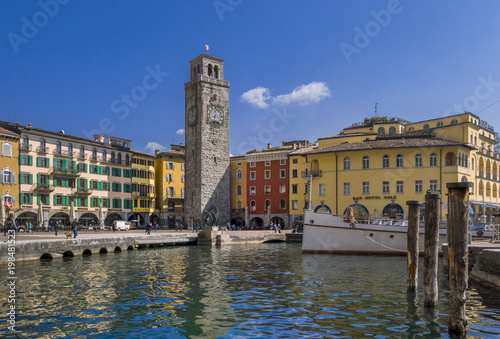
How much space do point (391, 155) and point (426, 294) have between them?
3678cm

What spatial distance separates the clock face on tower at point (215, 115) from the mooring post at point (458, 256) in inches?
2271

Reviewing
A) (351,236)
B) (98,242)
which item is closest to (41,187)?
(98,242)

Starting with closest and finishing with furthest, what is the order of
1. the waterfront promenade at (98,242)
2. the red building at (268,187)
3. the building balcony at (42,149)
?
the waterfront promenade at (98,242) → the building balcony at (42,149) → the red building at (268,187)

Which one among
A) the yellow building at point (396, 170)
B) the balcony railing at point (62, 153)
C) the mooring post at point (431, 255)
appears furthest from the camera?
the balcony railing at point (62, 153)

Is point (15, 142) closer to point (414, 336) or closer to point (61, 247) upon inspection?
point (61, 247)

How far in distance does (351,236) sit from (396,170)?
1938 centimetres

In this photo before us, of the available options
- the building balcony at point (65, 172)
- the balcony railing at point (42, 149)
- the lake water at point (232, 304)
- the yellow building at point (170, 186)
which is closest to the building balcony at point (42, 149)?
the balcony railing at point (42, 149)

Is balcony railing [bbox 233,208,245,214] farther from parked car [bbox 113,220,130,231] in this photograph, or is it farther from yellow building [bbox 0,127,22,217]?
yellow building [bbox 0,127,22,217]

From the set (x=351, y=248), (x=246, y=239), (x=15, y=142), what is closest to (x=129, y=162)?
(x=15, y=142)

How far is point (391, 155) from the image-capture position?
47594 millimetres

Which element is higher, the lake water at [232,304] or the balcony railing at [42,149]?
the balcony railing at [42,149]

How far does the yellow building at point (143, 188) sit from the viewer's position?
67.9m

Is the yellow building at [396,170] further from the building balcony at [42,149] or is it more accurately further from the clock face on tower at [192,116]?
the building balcony at [42,149]

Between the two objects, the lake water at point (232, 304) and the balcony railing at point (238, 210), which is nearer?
the lake water at point (232, 304)
